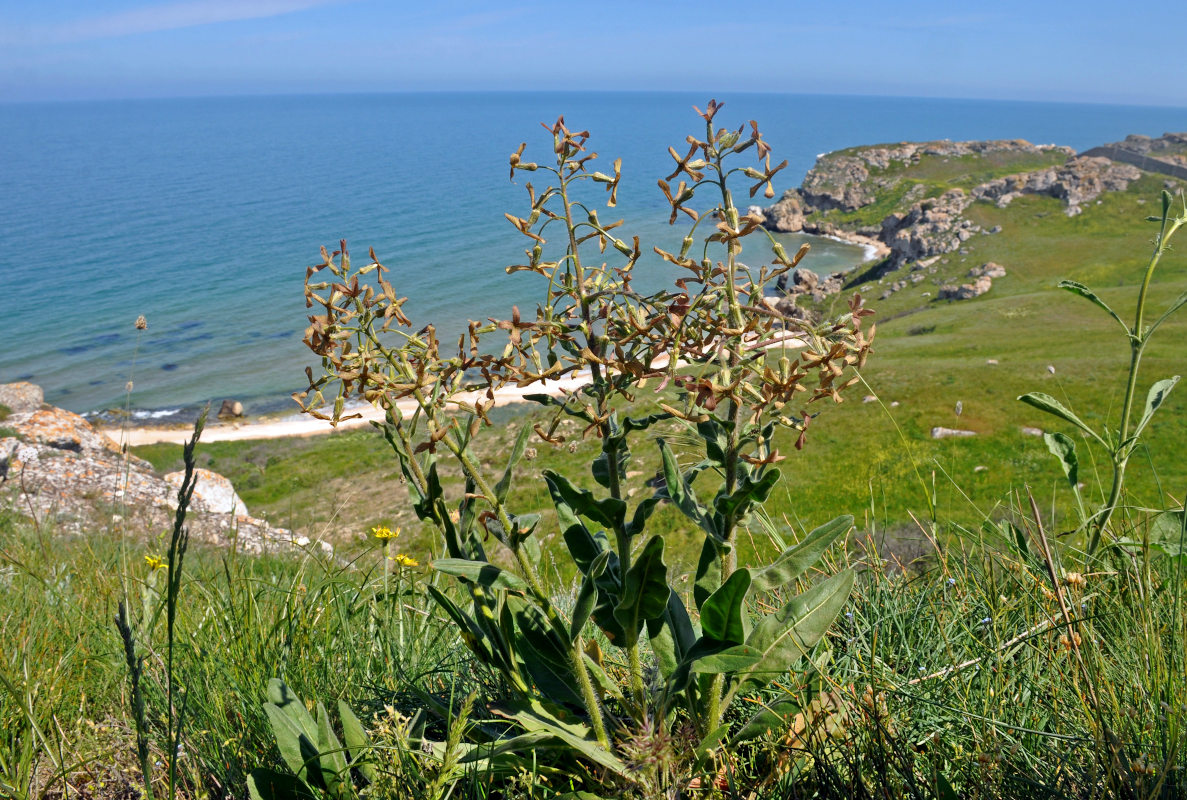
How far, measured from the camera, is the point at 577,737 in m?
1.86

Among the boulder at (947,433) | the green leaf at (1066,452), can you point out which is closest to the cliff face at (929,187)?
the boulder at (947,433)

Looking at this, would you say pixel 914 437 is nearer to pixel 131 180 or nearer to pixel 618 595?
pixel 618 595

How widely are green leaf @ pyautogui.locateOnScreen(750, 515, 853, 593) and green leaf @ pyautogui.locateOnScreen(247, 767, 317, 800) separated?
118cm

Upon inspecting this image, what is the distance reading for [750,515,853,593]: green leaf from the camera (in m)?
1.79

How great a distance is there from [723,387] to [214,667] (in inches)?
72.9

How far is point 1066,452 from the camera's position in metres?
2.87

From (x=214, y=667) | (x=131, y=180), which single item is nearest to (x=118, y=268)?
(x=131, y=180)

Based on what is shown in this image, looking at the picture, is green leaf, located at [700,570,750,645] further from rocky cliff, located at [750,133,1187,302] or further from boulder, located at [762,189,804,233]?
boulder, located at [762,189,804,233]

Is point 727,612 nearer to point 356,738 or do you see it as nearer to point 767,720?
point 767,720

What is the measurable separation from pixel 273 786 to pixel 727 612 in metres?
1.17

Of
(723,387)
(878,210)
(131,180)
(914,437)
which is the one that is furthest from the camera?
(131,180)

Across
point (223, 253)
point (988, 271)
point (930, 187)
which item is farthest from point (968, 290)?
point (223, 253)

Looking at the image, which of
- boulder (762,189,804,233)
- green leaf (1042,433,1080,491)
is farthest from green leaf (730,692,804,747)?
boulder (762,189,804,233)

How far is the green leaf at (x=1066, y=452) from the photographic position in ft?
9.05
